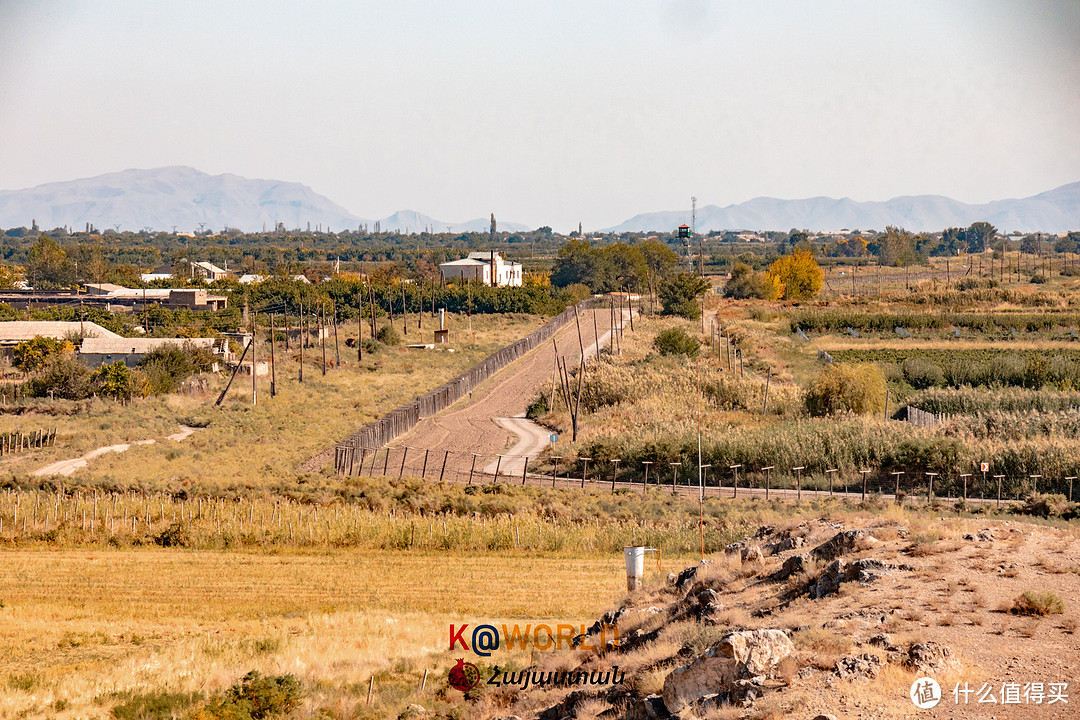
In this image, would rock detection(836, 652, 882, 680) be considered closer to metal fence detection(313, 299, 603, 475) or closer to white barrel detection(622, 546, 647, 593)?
white barrel detection(622, 546, 647, 593)

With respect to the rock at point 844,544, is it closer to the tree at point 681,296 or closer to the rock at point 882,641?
the rock at point 882,641

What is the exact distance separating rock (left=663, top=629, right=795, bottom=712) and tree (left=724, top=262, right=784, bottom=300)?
404 ft

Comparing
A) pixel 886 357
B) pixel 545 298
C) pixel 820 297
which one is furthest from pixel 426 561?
pixel 820 297

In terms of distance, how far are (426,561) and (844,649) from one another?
1690cm

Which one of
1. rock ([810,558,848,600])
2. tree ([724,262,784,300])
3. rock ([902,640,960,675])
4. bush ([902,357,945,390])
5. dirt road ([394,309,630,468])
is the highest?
tree ([724,262,784,300])

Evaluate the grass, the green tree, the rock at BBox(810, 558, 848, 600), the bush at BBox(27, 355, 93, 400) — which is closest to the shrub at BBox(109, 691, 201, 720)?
the rock at BBox(810, 558, 848, 600)

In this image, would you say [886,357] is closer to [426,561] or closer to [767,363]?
[767,363]

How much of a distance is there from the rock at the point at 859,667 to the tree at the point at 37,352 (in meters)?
61.9

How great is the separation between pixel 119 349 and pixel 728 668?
65196 millimetres

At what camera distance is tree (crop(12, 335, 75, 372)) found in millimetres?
64375

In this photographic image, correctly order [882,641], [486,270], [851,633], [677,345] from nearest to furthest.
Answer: [882,641]
[851,633]
[677,345]
[486,270]

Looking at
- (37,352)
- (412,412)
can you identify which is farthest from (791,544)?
(37,352)

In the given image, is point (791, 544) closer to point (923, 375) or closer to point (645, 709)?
point (645, 709)

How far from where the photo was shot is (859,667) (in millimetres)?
10688
